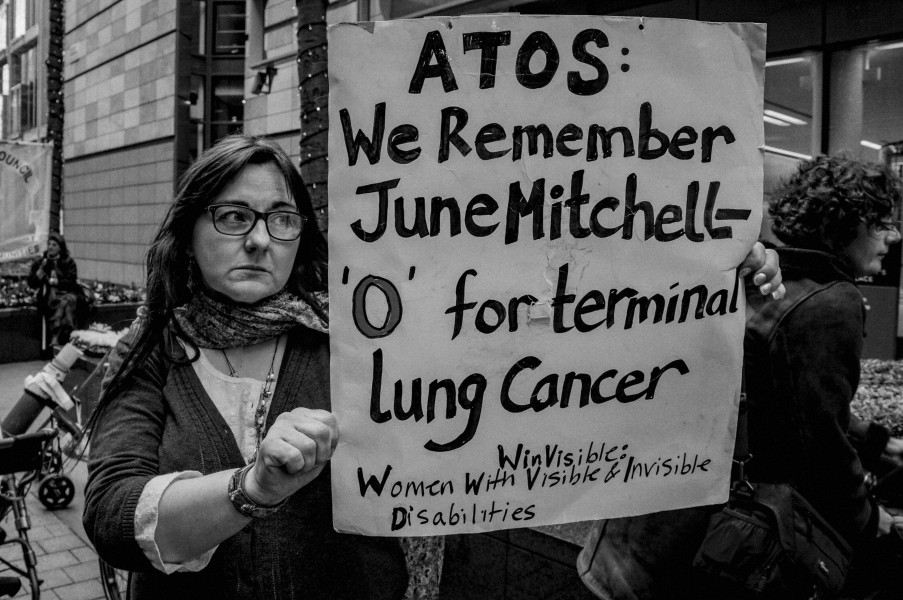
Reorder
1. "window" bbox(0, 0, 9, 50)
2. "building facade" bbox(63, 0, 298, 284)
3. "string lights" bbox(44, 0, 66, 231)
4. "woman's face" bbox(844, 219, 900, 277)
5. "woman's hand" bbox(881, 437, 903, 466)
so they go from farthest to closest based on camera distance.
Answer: "window" bbox(0, 0, 9, 50) < "building facade" bbox(63, 0, 298, 284) < "string lights" bbox(44, 0, 66, 231) < "woman's hand" bbox(881, 437, 903, 466) < "woman's face" bbox(844, 219, 900, 277)

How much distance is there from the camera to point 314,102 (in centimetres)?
388

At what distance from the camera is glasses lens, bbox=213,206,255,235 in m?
1.50

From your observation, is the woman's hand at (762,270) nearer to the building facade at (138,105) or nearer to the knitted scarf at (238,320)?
the knitted scarf at (238,320)

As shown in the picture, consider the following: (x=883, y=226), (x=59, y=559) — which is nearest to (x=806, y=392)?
(x=883, y=226)

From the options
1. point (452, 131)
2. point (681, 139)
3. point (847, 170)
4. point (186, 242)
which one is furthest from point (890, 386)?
point (186, 242)

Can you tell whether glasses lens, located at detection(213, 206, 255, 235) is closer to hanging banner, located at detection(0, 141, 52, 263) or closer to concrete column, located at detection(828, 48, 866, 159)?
concrete column, located at detection(828, 48, 866, 159)

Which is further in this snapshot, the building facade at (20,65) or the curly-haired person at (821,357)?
the building facade at (20,65)

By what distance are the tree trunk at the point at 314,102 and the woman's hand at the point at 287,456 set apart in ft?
8.72

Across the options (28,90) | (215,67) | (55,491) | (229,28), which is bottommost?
(55,491)

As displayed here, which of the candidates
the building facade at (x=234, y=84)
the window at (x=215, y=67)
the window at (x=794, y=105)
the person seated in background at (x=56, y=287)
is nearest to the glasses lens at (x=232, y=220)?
the building facade at (x=234, y=84)

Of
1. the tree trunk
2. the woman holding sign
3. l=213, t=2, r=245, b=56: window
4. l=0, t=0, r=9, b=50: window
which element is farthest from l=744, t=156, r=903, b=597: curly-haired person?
l=0, t=0, r=9, b=50: window

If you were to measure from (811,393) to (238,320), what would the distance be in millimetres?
1465

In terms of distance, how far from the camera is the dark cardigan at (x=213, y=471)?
1392mm

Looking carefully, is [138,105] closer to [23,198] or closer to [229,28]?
[229,28]
